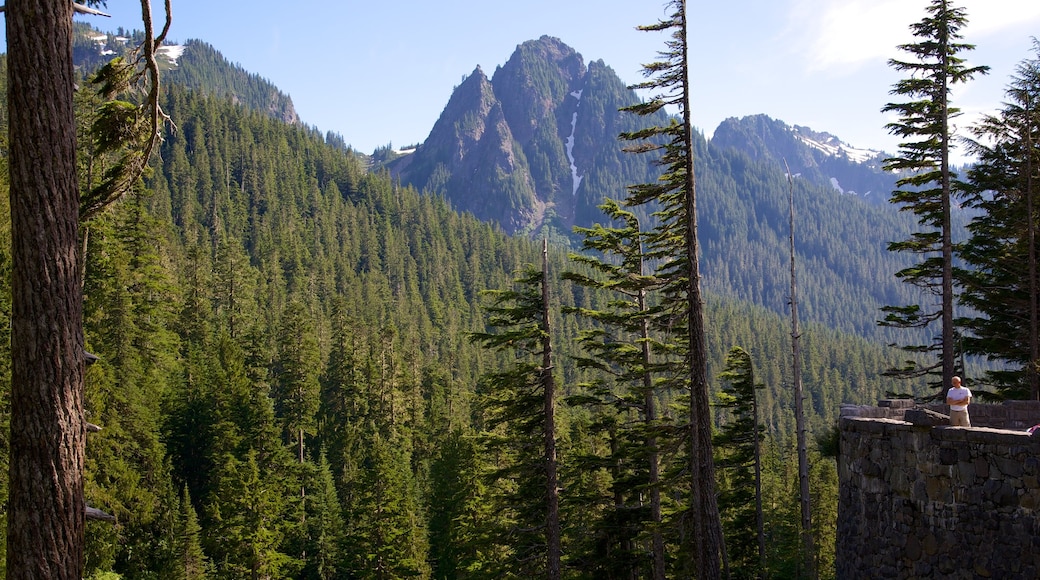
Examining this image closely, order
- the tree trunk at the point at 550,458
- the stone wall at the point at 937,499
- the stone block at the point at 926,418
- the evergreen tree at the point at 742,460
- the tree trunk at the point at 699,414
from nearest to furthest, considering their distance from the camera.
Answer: the stone wall at the point at 937,499, the stone block at the point at 926,418, the tree trunk at the point at 699,414, the tree trunk at the point at 550,458, the evergreen tree at the point at 742,460

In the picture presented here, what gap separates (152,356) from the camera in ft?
113

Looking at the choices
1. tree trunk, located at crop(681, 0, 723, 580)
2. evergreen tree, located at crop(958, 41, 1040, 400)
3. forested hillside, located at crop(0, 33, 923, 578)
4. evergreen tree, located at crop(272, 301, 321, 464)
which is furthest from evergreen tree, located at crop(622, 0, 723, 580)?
evergreen tree, located at crop(272, 301, 321, 464)

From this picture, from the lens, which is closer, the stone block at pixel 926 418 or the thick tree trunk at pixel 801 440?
the stone block at pixel 926 418

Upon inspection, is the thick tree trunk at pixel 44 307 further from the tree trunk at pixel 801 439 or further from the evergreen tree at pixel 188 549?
the evergreen tree at pixel 188 549

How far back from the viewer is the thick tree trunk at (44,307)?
597cm

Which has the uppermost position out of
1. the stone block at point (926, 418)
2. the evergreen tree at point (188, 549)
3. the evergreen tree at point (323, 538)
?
the stone block at point (926, 418)

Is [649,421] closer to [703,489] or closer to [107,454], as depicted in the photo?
[703,489]

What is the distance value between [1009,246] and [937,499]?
1398 cm

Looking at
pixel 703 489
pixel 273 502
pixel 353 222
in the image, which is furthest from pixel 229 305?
pixel 353 222

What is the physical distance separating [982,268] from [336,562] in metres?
32.8

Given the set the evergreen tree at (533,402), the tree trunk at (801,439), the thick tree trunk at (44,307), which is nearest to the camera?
the thick tree trunk at (44,307)

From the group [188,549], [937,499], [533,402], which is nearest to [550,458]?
[533,402]

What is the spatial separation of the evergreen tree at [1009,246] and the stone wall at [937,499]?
8.72 metres

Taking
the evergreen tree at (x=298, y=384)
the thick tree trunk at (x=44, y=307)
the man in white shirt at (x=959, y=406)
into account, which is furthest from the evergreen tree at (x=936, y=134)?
the evergreen tree at (x=298, y=384)
